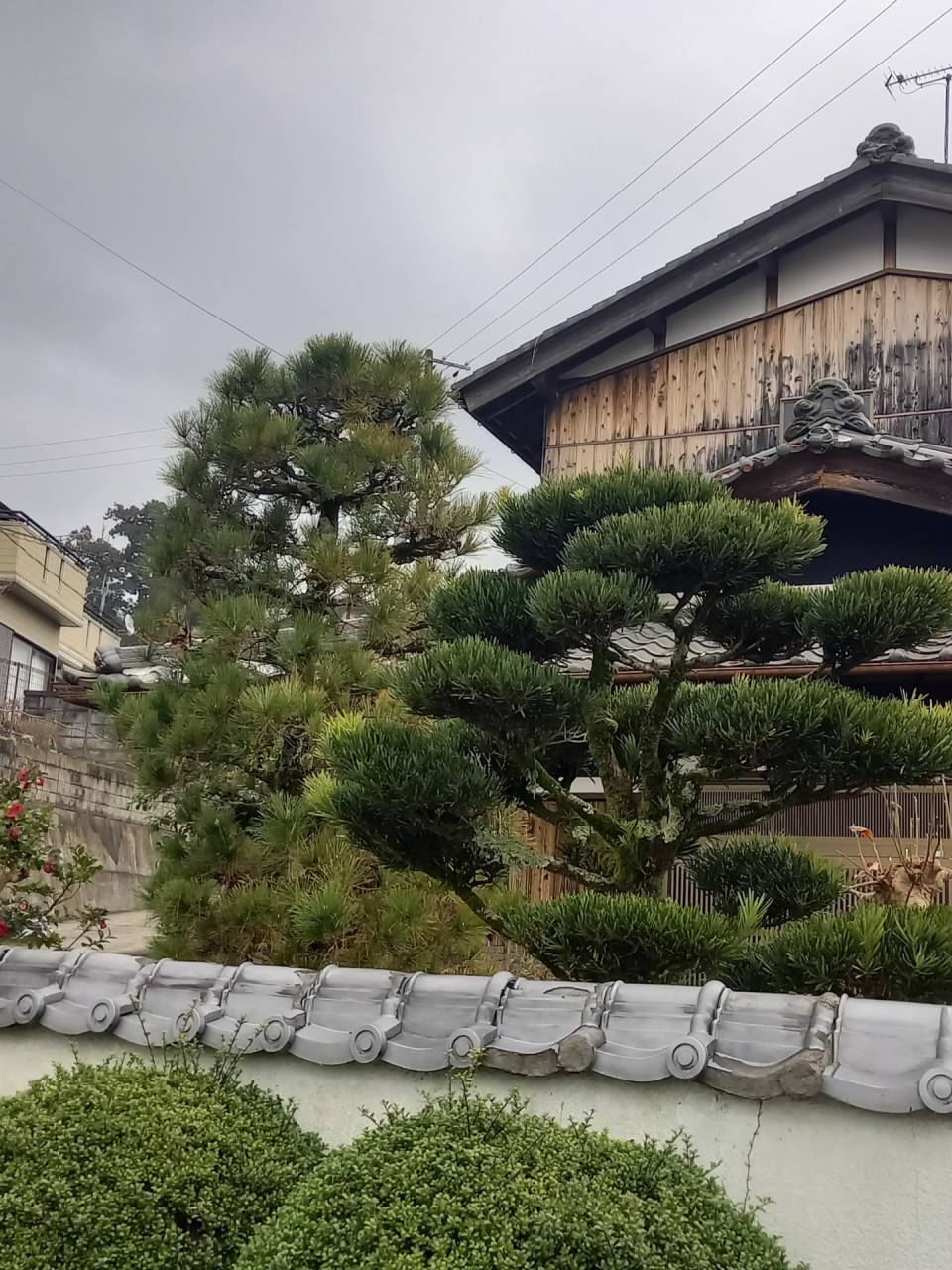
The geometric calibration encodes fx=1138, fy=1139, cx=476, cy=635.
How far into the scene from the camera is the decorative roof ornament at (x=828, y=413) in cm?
771

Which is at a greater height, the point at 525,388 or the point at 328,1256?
the point at 525,388

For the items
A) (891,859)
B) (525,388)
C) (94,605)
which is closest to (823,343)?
(525,388)

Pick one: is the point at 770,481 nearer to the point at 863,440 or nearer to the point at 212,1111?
the point at 863,440

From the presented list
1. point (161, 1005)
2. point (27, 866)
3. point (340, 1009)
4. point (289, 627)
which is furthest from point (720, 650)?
point (27, 866)

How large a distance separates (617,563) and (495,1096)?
1.91m

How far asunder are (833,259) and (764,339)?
1047 millimetres

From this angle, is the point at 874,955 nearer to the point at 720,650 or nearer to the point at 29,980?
the point at 29,980

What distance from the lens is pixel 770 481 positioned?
7871 millimetres

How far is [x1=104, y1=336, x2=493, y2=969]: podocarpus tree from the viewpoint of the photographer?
6086 millimetres

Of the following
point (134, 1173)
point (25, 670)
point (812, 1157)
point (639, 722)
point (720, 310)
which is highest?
point (720, 310)

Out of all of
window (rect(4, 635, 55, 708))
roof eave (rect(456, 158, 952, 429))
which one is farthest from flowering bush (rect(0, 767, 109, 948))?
window (rect(4, 635, 55, 708))

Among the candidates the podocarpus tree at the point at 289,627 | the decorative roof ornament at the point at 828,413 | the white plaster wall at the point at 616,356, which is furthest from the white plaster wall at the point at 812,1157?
the white plaster wall at the point at 616,356

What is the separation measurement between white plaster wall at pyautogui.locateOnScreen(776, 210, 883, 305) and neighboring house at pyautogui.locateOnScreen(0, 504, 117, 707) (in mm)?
15158

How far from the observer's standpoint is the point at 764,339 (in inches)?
460
